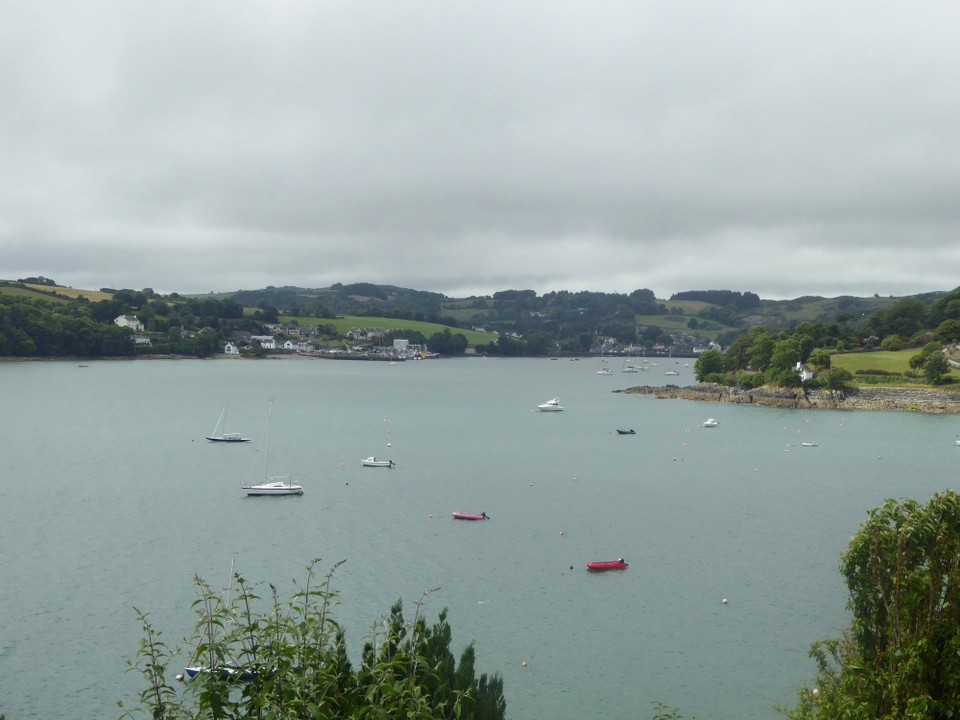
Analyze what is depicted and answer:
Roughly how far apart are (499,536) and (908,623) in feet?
85.2

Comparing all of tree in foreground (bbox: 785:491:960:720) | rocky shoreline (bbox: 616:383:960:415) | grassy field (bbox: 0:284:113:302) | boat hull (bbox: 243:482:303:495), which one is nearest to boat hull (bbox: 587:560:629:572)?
tree in foreground (bbox: 785:491:960:720)

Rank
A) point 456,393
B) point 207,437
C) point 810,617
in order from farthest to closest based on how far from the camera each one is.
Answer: point 456,393, point 207,437, point 810,617

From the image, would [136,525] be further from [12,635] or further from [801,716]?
[801,716]

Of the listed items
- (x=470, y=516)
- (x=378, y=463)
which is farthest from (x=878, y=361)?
(x=470, y=516)

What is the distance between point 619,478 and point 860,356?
2876 inches

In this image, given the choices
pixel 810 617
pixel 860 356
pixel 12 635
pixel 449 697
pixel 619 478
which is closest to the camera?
pixel 449 697

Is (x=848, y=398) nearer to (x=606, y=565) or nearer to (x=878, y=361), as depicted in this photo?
(x=878, y=361)

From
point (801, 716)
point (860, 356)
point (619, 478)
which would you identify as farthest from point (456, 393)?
point (801, 716)

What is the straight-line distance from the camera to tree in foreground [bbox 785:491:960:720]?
38.0 feet

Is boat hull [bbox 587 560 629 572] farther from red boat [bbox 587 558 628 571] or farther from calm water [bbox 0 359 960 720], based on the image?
calm water [bbox 0 359 960 720]

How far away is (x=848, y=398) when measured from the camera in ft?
325

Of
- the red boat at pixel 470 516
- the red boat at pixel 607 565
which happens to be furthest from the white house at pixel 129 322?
the red boat at pixel 607 565

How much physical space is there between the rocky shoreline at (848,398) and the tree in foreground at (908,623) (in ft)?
286

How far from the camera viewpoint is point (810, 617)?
27.5 meters
